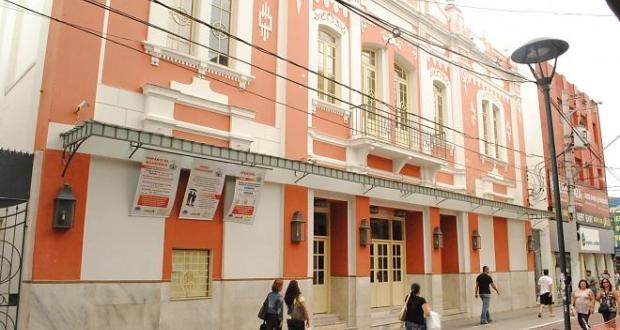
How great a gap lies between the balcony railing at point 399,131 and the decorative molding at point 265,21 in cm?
301

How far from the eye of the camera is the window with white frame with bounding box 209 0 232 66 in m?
11.5

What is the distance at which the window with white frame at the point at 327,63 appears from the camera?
14.1 metres

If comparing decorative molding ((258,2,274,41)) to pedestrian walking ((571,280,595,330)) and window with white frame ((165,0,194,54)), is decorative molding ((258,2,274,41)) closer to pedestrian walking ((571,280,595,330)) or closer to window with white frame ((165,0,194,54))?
window with white frame ((165,0,194,54))

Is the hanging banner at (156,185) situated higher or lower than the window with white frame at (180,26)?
lower

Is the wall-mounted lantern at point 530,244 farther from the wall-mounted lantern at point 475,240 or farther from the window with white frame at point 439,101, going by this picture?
the window with white frame at point 439,101

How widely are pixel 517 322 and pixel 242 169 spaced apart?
1058 cm

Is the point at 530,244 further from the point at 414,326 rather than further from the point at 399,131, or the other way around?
the point at 414,326

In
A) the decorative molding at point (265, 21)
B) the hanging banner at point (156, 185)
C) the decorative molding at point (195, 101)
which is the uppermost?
the decorative molding at point (265, 21)

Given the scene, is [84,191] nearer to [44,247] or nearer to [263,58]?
[44,247]

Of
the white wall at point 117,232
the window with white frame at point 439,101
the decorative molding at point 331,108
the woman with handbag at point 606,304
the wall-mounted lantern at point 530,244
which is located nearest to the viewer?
the white wall at point 117,232

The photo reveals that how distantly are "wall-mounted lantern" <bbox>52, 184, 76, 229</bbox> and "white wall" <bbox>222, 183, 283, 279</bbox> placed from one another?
3134mm

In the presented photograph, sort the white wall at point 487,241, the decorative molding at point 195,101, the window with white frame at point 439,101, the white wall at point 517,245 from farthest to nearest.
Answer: the white wall at point 517,245, the white wall at point 487,241, the window with white frame at point 439,101, the decorative molding at point 195,101

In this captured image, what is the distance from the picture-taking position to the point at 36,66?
9.72 m

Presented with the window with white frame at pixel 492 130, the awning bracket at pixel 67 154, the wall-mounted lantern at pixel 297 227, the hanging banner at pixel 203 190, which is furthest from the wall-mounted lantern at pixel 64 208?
the window with white frame at pixel 492 130
